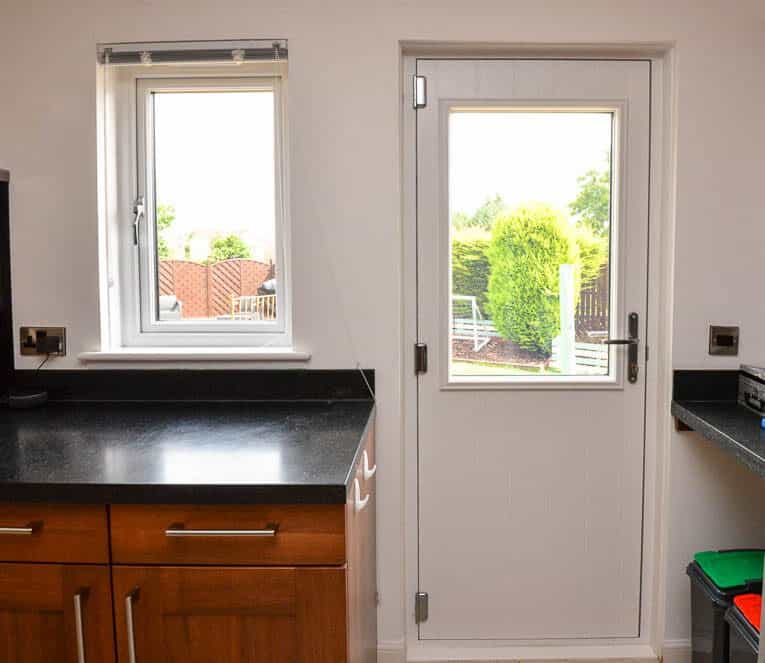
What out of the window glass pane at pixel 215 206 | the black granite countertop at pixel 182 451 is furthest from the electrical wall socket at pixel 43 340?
the window glass pane at pixel 215 206

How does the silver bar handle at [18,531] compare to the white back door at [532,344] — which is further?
the white back door at [532,344]

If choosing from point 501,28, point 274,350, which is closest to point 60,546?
point 274,350

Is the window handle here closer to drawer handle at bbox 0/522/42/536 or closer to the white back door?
the white back door

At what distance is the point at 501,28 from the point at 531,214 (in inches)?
22.2

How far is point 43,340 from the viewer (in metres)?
2.14

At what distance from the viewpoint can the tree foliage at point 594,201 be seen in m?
2.18

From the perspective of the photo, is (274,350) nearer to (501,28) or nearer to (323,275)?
(323,275)

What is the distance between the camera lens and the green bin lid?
1.88m

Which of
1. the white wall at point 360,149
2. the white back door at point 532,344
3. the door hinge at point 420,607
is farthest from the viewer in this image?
the door hinge at point 420,607

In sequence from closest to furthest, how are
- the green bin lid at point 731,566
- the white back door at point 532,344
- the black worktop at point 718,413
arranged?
1. the black worktop at point 718,413
2. the green bin lid at point 731,566
3. the white back door at point 532,344

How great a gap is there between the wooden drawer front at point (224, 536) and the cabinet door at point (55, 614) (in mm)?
88

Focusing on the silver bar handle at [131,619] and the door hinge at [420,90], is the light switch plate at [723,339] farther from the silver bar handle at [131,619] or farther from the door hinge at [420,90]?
the silver bar handle at [131,619]

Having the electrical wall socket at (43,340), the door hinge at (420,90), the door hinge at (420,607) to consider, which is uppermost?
the door hinge at (420,90)

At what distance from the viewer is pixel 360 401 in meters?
2.13
